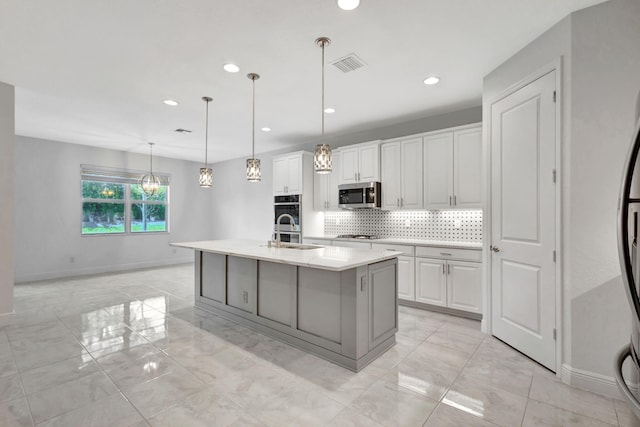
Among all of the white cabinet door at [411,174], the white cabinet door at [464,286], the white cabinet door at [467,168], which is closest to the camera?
the white cabinet door at [464,286]

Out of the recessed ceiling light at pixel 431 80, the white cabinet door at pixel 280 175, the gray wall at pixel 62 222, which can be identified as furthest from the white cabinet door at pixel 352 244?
the gray wall at pixel 62 222

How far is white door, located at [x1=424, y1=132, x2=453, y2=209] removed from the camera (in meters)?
4.07

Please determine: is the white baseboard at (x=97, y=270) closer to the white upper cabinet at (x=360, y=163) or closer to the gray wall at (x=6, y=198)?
the gray wall at (x=6, y=198)

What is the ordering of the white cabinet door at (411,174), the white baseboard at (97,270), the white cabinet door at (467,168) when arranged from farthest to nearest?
the white baseboard at (97,270) → the white cabinet door at (411,174) → the white cabinet door at (467,168)

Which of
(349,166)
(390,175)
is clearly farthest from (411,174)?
(349,166)

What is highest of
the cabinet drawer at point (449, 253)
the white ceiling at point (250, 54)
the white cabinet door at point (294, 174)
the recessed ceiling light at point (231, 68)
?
the white ceiling at point (250, 54)

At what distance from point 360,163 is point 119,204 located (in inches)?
226

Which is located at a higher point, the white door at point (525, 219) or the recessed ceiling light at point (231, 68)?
the recessed ceiling light at point (231, 68)

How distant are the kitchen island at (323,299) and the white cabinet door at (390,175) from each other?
1777 millimetres

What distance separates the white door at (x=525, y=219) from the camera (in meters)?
2.48

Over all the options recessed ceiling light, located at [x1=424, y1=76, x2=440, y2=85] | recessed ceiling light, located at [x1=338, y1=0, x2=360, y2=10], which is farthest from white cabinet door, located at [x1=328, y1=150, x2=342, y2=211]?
recessed ceiling light, located at [x1=338, y1=0, x2=360, y2=10]

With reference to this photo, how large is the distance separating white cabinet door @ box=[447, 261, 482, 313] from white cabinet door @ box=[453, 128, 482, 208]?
0.81 m

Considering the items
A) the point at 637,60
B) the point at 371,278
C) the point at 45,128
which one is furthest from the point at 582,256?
the point at 45,128

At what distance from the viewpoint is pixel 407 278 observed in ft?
13.7
